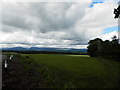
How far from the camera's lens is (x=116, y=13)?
18031mm

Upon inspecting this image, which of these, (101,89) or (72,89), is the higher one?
(72,89)

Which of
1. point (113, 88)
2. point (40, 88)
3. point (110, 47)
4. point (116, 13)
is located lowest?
point (113, 88)

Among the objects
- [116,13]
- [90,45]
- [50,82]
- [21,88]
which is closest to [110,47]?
[116,13]

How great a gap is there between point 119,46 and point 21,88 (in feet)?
76.7

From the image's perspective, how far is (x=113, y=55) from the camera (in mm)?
22875

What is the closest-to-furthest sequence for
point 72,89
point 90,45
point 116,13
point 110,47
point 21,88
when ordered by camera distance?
point 72,89 < point 21,88 < point 116,13 < point 110,47 < point 90,45

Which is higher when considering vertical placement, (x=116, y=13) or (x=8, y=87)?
(x=116, y=13)

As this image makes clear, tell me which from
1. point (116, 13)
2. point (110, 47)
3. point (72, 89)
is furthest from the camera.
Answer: point (110, 47)

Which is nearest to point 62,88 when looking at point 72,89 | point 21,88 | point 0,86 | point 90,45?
point 72,89

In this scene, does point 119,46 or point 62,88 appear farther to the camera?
point 119,46

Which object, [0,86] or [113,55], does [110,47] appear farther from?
[0,86]

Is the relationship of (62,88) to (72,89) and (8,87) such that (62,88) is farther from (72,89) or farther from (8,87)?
(8,87)

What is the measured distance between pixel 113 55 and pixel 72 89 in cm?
2192

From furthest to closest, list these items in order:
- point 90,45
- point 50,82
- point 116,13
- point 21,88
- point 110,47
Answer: point 90,45, point 110,47, point 116,13, point 50,82, point 21,88
